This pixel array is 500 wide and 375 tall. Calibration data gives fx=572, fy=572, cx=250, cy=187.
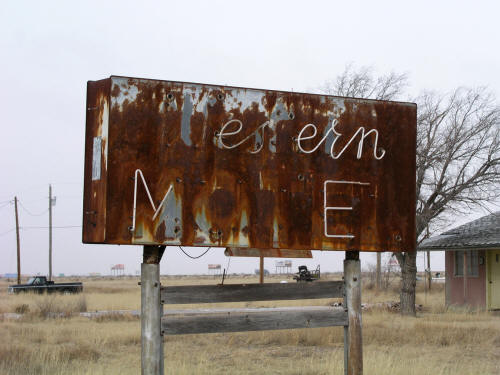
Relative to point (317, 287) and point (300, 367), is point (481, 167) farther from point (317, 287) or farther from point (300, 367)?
point (317, 287)

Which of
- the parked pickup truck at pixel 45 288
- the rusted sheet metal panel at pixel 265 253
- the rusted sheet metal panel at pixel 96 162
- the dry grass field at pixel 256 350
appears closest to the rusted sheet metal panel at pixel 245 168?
the rusted sheet metal panel at pixel 96 162

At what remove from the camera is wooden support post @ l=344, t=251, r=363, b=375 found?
557cm

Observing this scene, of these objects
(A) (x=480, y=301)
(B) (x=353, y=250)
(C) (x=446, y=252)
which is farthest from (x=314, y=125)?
(C) (x=446, y=252)

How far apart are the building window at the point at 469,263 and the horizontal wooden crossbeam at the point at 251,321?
18.5 metres

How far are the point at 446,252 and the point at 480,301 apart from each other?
3179mm

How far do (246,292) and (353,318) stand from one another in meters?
1.10

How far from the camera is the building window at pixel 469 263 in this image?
73.3 feet

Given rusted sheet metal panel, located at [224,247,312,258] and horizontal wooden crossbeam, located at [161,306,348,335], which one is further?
rusted sheet metal panel, located at [224,247,312,258]

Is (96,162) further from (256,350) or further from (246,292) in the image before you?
(256,350)

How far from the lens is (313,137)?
216 inches

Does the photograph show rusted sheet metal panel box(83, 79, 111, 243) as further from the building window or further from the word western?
the building window

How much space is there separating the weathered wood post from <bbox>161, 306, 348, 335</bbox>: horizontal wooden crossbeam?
0.34ft

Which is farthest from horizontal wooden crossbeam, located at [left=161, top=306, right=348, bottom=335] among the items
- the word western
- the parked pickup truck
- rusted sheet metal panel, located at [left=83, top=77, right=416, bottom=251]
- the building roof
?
the parked pickup truck

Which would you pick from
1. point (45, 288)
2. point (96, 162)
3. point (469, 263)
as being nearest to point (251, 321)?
point (96, 162)
